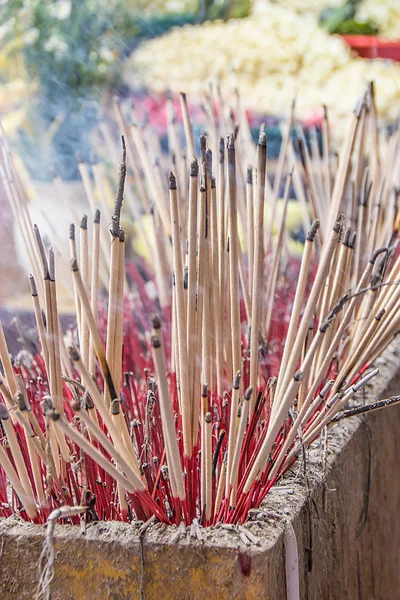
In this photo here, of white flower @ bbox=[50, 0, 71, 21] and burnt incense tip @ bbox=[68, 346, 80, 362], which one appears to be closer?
burnt incense tip @ bbox=[68, 346, 80, 362]

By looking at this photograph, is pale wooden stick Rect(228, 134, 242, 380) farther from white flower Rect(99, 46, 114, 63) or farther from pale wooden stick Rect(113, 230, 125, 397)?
white flower Rect(99, 46, 114, 63)

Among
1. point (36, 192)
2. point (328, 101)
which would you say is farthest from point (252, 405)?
point (328, 101)

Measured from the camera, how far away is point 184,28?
9.24 ft

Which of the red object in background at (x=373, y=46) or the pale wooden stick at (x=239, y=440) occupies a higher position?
the pale wooden stick at (x=239, y=440)

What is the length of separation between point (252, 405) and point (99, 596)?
251 mm

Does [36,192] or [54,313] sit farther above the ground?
[54,313]

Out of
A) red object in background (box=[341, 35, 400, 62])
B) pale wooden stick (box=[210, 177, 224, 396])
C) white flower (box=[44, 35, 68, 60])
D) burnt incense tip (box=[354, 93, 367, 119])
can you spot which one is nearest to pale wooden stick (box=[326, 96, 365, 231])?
burnt incense tip (box=[354, 93, 367, 119])

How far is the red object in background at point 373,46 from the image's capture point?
9.16ft

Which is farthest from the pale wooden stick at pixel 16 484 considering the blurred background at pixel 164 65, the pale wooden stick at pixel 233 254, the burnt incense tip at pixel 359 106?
the blurred background at pixel 164 65

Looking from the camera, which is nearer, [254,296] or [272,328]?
[254,296]

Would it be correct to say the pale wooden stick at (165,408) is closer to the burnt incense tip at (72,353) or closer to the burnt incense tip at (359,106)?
the burnt incense tip at (72,353)

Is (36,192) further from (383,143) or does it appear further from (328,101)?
(328,101)

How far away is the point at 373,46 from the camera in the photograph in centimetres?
281

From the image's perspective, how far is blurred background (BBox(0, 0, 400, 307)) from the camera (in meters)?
2.24
